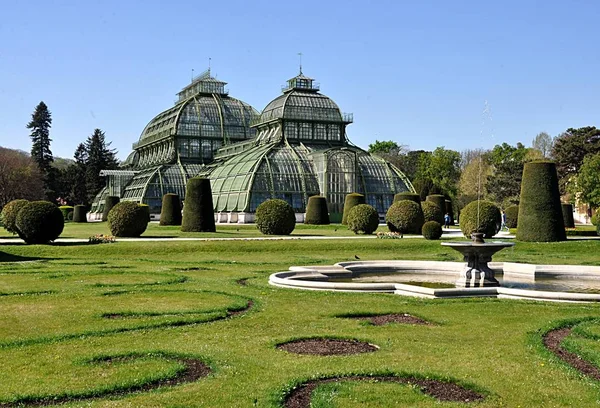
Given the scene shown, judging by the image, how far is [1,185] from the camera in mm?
83062

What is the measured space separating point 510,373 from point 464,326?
132 inches

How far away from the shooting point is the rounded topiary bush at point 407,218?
43.2 meters

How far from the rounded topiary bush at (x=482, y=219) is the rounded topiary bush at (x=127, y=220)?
1998 centimetres

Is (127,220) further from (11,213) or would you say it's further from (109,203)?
(109,203)

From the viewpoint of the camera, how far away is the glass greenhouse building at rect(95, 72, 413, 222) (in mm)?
67312

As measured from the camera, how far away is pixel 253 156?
7125 centimetres

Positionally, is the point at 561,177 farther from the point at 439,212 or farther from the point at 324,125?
the point at 439,212

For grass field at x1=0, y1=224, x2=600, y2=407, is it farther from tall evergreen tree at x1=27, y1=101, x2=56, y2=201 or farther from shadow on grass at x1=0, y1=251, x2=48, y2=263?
tall evergreen tree at x1=27, y1=101, x2=56, y2=201

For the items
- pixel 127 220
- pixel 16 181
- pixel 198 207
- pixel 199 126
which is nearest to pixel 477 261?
pixel 127 220

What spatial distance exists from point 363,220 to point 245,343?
34.0m

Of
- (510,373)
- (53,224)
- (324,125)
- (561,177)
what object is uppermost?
(324,125)

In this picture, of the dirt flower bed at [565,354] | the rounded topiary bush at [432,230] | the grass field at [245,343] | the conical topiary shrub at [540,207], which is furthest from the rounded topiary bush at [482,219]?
the dirt flower bed at [565,354]

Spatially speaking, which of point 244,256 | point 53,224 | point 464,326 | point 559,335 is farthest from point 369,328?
point 53,224

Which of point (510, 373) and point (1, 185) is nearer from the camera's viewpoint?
point (510, 373)
